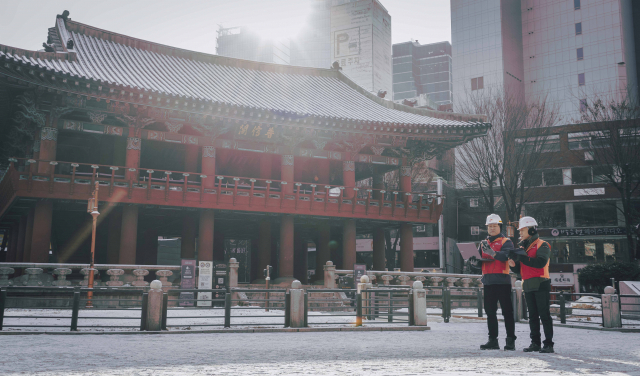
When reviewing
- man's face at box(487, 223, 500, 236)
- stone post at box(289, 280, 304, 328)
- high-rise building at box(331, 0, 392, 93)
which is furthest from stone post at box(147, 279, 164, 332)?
high-rise building at box(331, 0, 392, 93)

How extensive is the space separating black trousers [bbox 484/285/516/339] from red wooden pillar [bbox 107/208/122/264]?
17300mm

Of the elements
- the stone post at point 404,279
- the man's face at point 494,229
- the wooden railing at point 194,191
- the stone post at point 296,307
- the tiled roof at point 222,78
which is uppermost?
the tiled roof at point 222,78

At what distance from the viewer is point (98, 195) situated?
19562mm

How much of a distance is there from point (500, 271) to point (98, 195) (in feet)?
52.4

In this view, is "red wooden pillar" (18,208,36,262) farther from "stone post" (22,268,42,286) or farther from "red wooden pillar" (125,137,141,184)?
"stone post" (22,268,42,286)

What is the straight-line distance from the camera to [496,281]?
7.91 m

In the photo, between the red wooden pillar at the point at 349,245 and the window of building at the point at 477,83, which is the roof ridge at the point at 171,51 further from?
the window of building at the point at 477,83

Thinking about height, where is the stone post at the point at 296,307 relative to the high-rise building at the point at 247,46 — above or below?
below

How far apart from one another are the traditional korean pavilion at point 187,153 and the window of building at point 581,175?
19237 mm

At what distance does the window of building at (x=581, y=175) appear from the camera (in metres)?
41.3

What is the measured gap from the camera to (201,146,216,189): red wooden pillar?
2173 centimetres

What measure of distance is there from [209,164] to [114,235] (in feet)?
15.8

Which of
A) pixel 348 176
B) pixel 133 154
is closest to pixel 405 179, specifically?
pixel 348 176

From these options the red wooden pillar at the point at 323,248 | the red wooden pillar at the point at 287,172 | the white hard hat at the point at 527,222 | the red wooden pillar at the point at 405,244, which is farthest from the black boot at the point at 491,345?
the red wooden pillar at the point at 323,248
